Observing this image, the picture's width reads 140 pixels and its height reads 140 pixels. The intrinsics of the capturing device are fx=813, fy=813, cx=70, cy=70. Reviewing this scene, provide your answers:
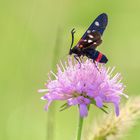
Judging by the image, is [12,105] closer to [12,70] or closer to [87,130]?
[12,70]

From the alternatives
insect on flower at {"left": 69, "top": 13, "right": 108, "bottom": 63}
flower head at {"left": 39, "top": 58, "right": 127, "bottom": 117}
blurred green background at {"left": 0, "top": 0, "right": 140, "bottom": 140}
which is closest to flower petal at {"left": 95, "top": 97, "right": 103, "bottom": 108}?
flower head at {"left": 39, "top": 58, "right": 127, "bottom": 117}

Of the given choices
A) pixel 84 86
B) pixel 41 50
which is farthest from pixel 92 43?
pixel 41 50

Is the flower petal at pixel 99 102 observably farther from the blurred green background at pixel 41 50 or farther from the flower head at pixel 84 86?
the blurred green background at pixel 41 50

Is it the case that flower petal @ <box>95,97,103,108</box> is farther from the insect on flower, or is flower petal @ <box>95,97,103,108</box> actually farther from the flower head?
the insect on flower

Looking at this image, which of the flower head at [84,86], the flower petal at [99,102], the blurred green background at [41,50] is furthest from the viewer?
the blurred green background at [41,50]

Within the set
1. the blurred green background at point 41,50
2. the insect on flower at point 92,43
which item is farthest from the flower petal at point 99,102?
the blurred green background at point 41,50

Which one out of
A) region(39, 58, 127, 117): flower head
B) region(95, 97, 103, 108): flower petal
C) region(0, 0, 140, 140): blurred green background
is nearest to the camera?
region(95, 97, 103, 108): flower petal
